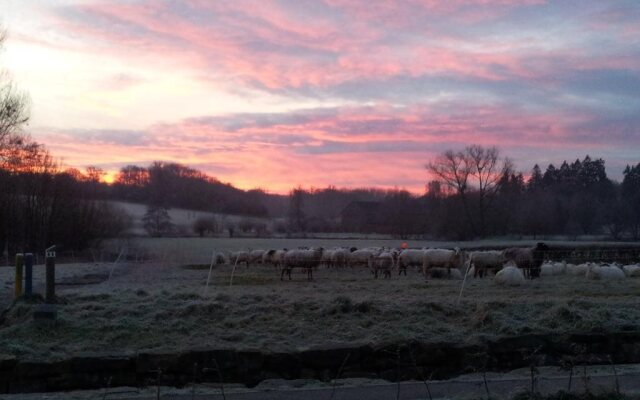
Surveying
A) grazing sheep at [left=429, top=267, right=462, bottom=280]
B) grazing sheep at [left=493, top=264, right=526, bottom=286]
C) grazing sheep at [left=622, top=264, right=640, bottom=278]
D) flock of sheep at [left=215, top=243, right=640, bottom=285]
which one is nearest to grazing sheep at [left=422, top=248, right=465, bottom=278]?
flock of sheep at [left=215, top=243, right=640, bottom=285]

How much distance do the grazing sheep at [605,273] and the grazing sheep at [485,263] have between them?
14.5 feet

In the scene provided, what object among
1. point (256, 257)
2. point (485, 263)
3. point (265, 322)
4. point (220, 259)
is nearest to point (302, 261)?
point (485, 263)

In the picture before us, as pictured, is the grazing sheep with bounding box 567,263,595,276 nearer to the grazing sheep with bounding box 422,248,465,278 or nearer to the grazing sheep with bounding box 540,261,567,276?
the grazing sheep with bounding box 540,261,567,276

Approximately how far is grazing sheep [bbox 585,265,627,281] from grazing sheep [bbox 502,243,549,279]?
2310mm

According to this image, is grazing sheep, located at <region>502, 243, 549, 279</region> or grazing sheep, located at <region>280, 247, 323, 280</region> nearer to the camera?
grazing sheep, located at <region>502, 243, 549, 279</region>

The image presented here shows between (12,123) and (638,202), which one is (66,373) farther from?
(638,202)

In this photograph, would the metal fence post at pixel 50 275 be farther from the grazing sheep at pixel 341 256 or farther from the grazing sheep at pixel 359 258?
the grazing sheep at pixel 359 258

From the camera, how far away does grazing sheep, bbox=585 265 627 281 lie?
29188mm

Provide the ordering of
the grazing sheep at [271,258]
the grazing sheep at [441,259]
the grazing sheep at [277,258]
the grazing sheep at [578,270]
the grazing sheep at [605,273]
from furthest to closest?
the grazing sheep at [271,258], the grazing sheep at [277,258], the grazing sheep at [441,259], the grazing sheep at [578,270], the grazing sheep at [605,273]

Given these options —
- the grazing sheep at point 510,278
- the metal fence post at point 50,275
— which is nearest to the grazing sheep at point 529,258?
the grazing sheep at point 510,278

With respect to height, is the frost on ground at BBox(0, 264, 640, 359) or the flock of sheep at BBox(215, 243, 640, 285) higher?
the frost on ground at BBox(0, 264, 640, 359)

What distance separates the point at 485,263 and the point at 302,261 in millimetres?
9506

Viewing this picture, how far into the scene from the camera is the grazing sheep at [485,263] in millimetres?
33156

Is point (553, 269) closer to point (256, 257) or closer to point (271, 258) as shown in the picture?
point (271, 258)
